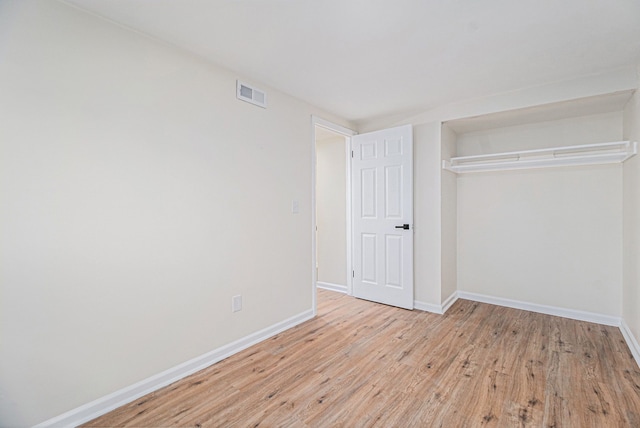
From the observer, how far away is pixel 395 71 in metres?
2.47

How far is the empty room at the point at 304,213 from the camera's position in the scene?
1.62 meters

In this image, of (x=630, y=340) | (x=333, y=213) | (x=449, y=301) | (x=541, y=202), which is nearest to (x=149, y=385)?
(x=333, y=213)

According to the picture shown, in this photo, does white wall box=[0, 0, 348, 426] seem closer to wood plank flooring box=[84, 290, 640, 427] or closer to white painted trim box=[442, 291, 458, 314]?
wood plank flooring box=[84, 290, 640, 427]

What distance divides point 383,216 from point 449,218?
81 centimetres

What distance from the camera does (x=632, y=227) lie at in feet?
8.39

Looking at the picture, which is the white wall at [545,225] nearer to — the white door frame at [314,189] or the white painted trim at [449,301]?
the white painted trim at [449,301]

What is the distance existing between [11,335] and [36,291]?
22cm

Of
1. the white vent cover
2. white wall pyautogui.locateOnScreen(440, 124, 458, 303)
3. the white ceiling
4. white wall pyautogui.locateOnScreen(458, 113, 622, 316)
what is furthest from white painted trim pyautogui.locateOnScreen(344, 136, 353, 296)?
the white vent cover

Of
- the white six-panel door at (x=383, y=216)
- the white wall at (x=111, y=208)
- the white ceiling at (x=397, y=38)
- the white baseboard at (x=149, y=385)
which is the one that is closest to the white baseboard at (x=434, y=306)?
the white six-panel door at (x=383, y=216)

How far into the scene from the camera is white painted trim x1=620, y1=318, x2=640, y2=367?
2.32m

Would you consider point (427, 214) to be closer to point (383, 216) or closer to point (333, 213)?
point (383, 216)

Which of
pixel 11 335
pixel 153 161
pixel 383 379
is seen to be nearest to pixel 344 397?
pixel 383 379

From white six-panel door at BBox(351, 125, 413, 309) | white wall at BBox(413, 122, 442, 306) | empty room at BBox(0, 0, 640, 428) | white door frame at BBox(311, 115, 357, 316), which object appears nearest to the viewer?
empty room at BBox(0, 0, 640, 428)

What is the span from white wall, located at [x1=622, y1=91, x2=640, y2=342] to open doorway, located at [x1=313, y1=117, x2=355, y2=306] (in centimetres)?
272
